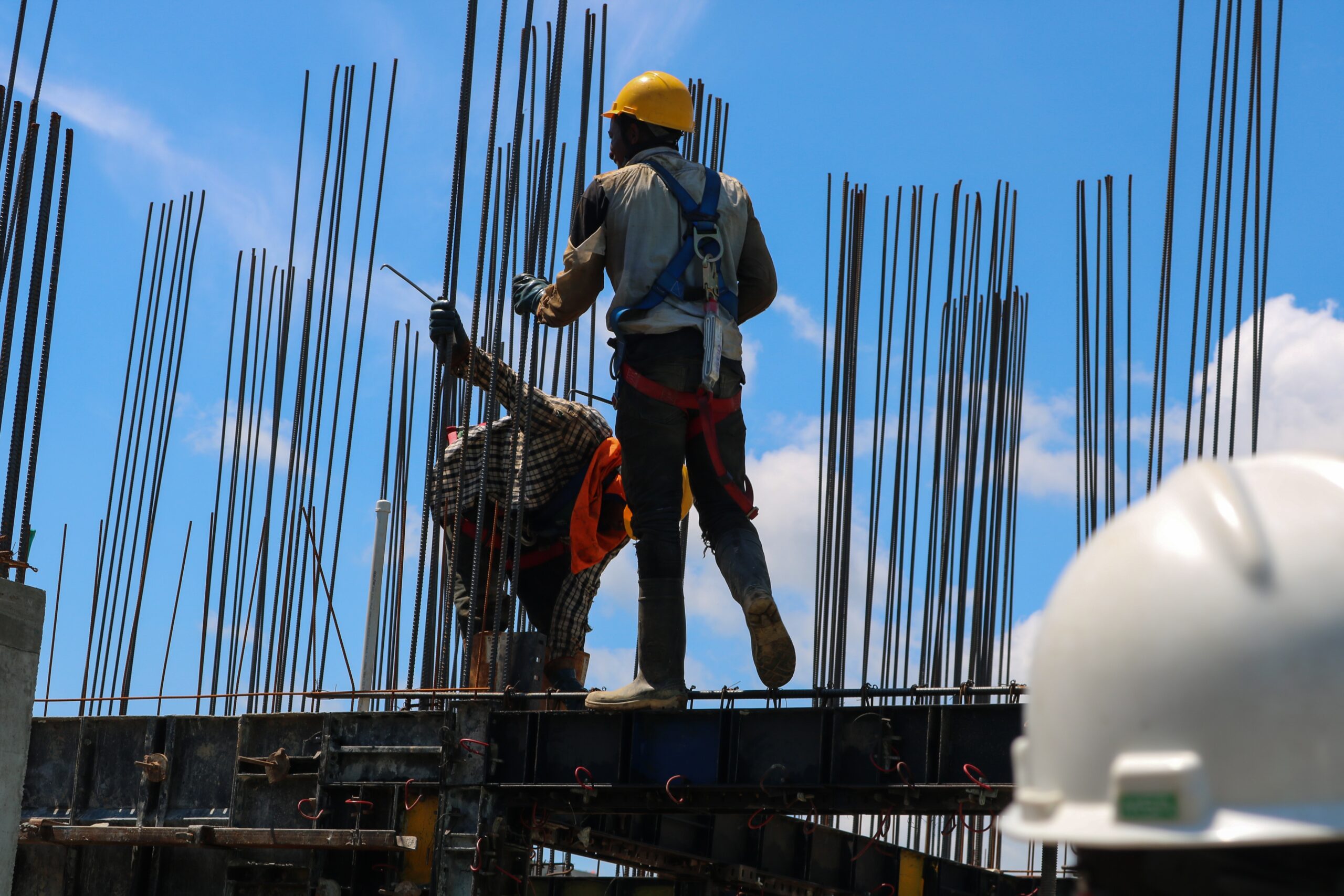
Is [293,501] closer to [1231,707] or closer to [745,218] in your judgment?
[745,218]

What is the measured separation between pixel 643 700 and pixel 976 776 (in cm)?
141

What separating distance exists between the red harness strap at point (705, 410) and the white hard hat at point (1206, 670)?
4.24 m

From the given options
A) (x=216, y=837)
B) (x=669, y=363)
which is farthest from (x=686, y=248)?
(x=216, y=837)

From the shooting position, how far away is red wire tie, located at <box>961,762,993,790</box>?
249 inches

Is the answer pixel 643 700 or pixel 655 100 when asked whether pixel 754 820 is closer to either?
pixel 643 700

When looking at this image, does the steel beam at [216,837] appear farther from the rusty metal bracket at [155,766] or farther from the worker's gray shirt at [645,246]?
the worker's gray shirt at [645,246]

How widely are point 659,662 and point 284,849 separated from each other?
2.50 meters

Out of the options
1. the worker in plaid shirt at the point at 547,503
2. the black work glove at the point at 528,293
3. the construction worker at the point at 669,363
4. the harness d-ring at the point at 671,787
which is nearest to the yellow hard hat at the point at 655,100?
the construction worker at the point at 669,363

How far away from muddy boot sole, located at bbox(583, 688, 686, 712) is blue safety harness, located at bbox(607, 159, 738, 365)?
136cm

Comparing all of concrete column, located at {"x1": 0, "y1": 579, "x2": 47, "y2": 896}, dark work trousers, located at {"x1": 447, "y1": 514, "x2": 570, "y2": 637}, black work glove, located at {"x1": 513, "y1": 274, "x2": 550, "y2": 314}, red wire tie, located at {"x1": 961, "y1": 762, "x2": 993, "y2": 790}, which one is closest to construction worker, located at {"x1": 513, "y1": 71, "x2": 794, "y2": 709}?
black work glove, located at {"x1": 513, "y1": 274, "x2": 550, "y2": 314}

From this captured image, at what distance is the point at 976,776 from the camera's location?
6340 millimetres

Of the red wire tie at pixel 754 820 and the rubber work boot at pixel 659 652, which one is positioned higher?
the rubber work boot at pixel 659 652

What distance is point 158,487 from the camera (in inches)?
483

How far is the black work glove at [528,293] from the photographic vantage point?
7277 mm
